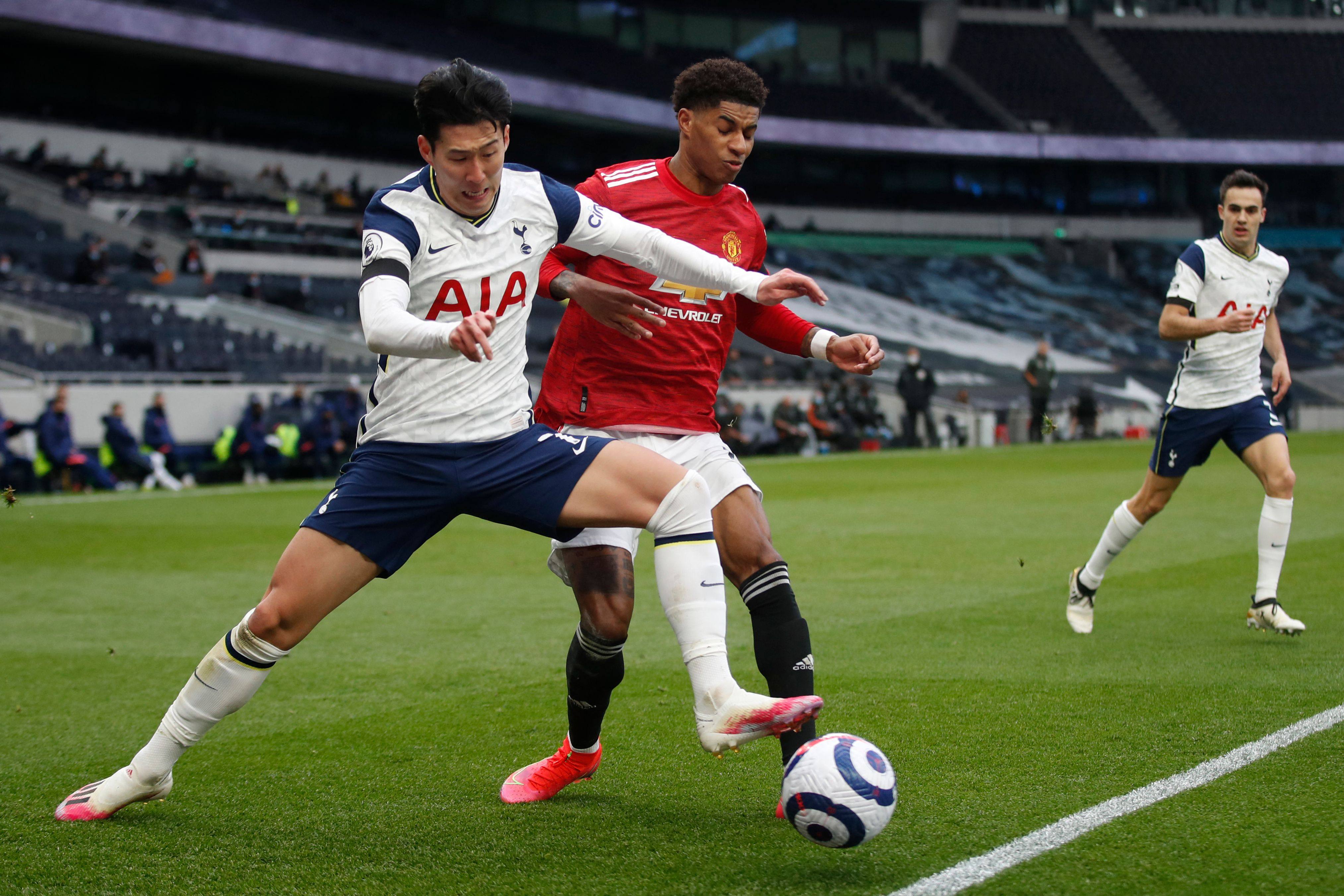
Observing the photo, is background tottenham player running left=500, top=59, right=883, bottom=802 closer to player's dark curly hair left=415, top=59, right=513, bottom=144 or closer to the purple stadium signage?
player's dark curly hair left=415, top=59, right=513, bottom=144

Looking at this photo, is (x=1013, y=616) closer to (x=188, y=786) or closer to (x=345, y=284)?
(x=188, y=786)

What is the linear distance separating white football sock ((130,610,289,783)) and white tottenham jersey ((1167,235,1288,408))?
17.0ft

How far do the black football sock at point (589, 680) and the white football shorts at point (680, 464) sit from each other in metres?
0.23

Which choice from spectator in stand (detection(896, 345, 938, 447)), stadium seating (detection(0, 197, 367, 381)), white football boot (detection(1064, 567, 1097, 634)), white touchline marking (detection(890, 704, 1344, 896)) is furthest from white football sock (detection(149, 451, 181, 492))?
white touchline marking (detection(890, 704, 1344, 896))

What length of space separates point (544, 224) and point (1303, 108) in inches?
2304

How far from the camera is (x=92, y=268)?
25.7 metres

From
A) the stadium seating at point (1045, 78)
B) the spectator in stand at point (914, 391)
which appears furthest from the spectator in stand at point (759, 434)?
the stadium seating at point (1045, 78)

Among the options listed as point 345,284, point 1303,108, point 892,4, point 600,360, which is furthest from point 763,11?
point 600,360

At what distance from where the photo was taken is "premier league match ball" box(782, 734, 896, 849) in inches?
128

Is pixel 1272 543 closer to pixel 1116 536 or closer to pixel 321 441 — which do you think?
pixel 1116 536

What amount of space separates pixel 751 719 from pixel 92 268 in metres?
25.6

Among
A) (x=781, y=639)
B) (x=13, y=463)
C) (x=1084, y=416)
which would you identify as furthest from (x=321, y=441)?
(x=1084, y=416)

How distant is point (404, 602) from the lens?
8773 mm

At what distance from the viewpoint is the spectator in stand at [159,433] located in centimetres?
1883
